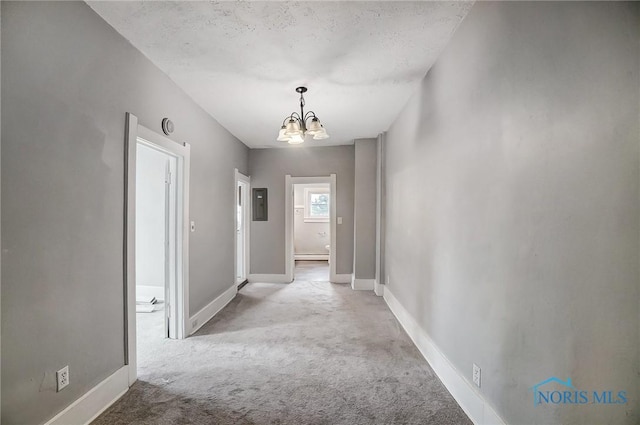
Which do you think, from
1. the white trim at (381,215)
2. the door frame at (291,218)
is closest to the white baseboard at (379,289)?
the white trim at (381,215)

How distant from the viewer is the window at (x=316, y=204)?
8.05 meters

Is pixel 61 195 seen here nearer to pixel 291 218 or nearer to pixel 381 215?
pixel 381 215

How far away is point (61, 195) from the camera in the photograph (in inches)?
62.4

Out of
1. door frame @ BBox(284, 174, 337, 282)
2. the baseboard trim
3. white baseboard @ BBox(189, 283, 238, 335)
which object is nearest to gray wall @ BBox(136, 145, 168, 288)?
white baseboard @ BBox(189, 283, 238, 335)

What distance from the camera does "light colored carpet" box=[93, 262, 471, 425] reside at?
183 cm

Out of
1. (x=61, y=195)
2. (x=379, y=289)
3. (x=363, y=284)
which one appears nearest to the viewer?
(x=61, y=195)

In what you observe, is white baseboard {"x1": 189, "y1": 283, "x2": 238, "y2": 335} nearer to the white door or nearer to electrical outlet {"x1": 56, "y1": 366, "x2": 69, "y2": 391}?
the white door

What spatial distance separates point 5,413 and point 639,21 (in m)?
2.85

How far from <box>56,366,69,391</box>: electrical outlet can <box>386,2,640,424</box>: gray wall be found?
2340 millimetres

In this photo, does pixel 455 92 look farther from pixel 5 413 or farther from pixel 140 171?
pixel 140 171

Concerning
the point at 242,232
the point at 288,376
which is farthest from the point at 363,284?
the point at 288,376

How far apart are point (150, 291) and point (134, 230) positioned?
2702 millimetres

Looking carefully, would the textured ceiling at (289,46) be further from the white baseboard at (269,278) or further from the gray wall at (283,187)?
the white baseboard at (269,278)

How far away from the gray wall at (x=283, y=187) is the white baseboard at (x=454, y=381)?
7.78ft
